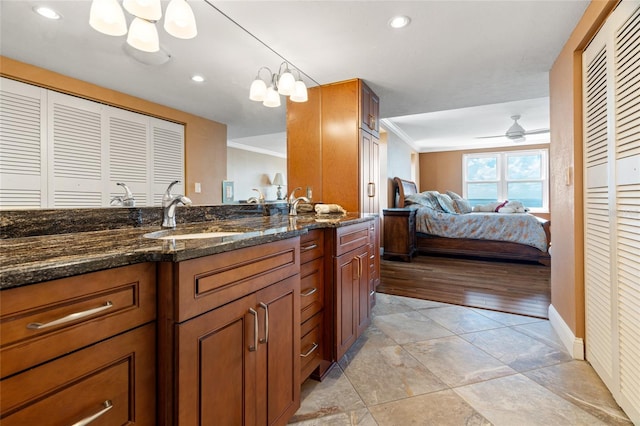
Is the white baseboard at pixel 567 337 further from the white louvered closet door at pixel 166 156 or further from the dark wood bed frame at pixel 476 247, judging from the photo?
the white louvered closet door at pixel 166 156

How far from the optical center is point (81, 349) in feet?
1.99

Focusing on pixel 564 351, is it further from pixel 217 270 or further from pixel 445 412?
pixel 217 270

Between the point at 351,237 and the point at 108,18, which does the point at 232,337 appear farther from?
the point at 108,18

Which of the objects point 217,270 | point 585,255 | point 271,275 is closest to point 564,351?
point 585,255

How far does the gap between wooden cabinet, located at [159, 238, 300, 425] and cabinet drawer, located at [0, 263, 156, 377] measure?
6 centimetres

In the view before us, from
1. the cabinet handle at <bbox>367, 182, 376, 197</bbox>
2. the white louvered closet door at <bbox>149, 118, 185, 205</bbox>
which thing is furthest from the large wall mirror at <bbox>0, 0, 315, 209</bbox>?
the cabinet handle at <bbox>367, 182, 376, 197</bbox>

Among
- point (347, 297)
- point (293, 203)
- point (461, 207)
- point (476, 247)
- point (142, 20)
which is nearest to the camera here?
point (142, 20)

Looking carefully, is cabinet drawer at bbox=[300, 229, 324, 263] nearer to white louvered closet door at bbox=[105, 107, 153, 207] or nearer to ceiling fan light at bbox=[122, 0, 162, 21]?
white louvered closet door at bbox=[105, 107, 153, 207]

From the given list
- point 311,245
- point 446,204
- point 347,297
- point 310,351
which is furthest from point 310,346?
point 446,204

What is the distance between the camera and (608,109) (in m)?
1.44

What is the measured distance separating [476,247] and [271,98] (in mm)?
4026

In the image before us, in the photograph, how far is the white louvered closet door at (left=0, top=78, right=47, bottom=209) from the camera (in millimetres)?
992

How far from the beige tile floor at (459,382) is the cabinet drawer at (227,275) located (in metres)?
0.78

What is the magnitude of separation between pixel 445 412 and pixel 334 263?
874 mm
